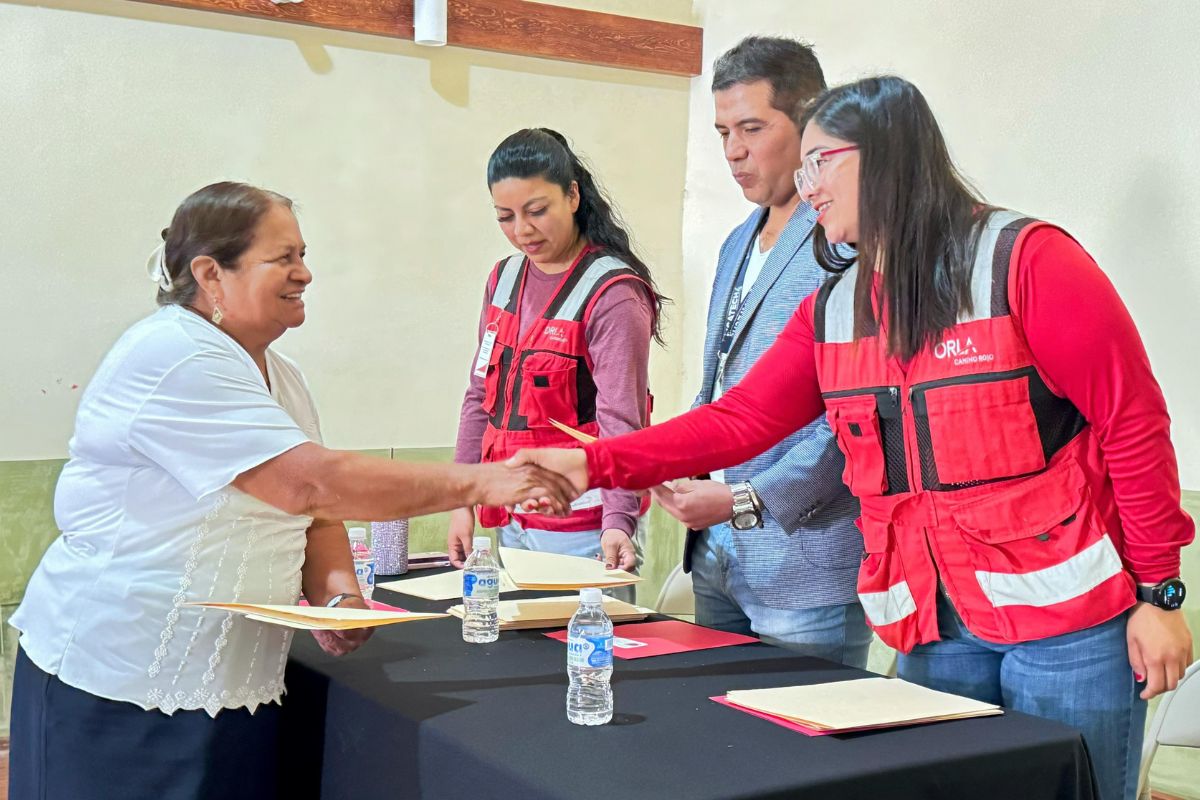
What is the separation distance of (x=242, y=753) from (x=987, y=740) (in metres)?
1.08

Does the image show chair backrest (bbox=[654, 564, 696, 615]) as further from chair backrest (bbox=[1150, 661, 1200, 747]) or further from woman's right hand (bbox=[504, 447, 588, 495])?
chair backrest (bbox=[1150, 661, 1200, 747])

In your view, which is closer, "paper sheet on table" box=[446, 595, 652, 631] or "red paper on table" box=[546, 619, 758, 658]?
"red paper on table" box=[546, 619, 758, 658]

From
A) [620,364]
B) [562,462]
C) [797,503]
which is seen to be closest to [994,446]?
[797,503]

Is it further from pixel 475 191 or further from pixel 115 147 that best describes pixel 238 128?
pixel 475 191

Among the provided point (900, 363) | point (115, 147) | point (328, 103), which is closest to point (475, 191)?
point (328, 103)

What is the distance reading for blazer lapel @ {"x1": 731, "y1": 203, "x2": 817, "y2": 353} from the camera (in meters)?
2.21

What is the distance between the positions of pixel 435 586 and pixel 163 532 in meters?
0.88

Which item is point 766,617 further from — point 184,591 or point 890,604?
point 184,591

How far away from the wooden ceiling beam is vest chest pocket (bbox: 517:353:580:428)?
2.20 m

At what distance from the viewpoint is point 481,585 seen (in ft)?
6.77

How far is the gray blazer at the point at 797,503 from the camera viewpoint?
210 centimetres

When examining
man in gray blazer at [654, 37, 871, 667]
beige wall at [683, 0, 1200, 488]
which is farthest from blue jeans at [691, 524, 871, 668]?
beige wall at [683, 0, 1200, 488]

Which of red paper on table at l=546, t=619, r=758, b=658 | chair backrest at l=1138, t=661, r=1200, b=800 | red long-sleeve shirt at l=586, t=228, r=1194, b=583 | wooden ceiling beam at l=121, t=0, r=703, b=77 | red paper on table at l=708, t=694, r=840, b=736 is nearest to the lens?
red paper on table at l=708, t=694, r=840, b=736

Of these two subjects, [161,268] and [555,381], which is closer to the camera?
[161,268]
